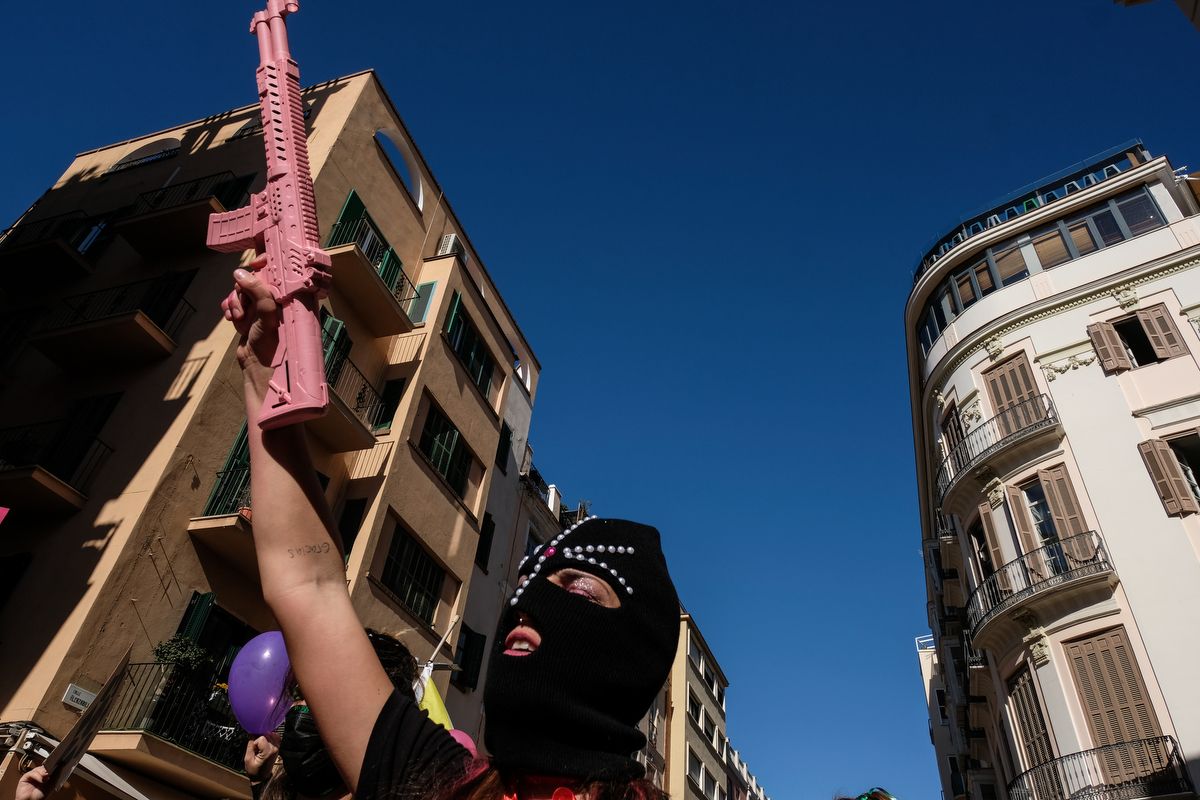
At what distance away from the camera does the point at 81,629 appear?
34.7 ft

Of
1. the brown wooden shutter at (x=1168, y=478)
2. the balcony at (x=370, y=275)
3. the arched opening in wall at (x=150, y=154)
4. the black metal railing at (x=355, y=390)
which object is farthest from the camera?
the arched opening in wall at (x=150, y=154)

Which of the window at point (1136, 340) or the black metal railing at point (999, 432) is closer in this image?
the window at point (1136, 340)

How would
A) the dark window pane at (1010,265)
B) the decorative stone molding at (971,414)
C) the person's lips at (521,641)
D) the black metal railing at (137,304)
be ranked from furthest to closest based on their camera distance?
the dark window pane at (1010,265)
the decorative stone molding at (971,414)
the black metal railing at (137,304)
the person's lips at (521,641)

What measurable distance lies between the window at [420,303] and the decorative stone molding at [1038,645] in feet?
50.8

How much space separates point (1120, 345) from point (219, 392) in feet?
65.3

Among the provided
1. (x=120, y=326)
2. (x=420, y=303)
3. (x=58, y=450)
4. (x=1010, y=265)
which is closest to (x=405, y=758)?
(x=120, y=326)

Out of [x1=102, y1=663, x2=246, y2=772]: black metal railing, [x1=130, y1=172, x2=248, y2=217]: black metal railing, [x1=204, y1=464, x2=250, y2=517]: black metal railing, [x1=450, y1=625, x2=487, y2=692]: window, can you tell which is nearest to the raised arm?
[x1=102, y1=663, x2=246, y2=772]: black metal railing

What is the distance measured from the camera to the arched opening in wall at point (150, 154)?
19625mm

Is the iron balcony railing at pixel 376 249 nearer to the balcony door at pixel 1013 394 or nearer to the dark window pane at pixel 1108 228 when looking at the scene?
the balcony door at pixel 1013 394

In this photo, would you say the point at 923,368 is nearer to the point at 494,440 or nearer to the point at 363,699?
the point at 494,440

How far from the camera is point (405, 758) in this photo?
1608mm

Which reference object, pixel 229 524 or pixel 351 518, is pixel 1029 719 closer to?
pixel 351 518

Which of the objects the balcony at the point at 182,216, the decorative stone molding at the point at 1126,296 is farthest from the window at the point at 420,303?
the decorative stone molding at the point at 1126,296

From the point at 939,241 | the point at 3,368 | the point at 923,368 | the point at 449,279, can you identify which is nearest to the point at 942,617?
the point at 923,368
